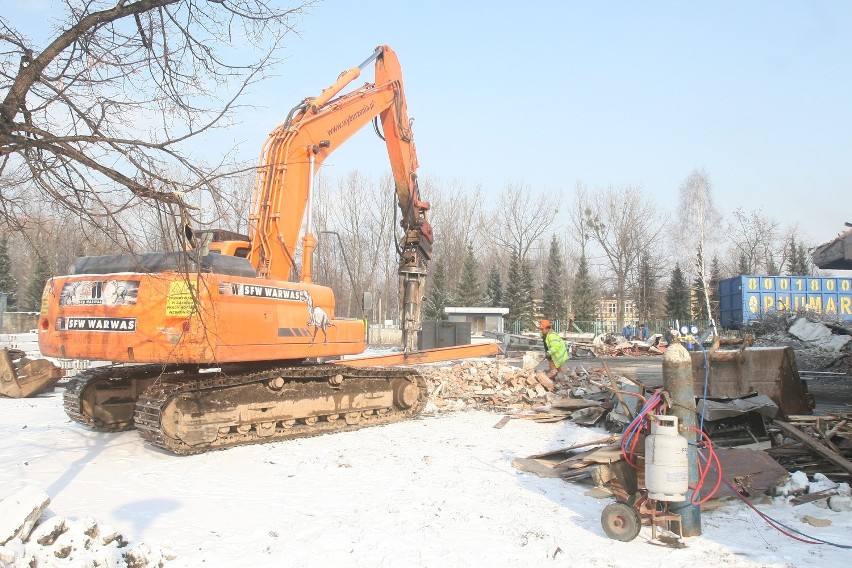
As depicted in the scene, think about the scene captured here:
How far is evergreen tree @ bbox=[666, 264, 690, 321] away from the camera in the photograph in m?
49.3

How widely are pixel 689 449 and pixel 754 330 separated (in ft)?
66.7

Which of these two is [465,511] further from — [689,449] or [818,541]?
[818,541]

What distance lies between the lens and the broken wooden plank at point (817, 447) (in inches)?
227

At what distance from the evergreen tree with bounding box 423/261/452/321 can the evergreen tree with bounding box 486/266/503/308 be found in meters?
4.95

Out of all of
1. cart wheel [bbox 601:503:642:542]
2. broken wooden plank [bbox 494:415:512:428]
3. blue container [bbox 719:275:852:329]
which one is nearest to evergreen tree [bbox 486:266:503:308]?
blue container [bbox 719:275:852:329]

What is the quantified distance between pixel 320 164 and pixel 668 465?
5996mm

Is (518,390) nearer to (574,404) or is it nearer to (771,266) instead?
(574,404)

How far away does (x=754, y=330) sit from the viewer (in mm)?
22750

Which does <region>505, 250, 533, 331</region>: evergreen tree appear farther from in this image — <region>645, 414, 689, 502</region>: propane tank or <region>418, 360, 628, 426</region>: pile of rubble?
<region>645, 414, 689, 502</region>: propane tank

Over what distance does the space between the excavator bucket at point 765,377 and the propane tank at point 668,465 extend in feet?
14.1

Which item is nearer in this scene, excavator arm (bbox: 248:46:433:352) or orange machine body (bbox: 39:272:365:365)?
orange machine body (bbox: 39:272:365:365)

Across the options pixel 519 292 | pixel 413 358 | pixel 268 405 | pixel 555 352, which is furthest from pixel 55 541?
pixel 519 292

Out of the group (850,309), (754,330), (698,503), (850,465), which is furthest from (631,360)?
(698,503)

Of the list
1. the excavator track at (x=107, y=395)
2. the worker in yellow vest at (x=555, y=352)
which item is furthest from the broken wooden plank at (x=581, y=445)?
the worker in yellow vest at (x=555, y=352)
